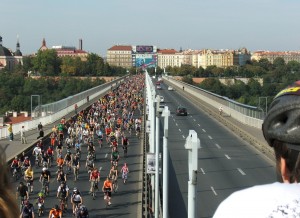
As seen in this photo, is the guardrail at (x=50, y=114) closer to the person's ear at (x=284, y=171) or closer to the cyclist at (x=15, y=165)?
the cyclist at (x=15, y=165)

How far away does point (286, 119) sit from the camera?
2035 millimetres

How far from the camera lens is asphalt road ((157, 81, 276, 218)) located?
75.2 feet

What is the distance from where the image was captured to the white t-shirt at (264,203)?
1.79 m

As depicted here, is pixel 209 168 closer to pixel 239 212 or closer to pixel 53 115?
pixel 53 115

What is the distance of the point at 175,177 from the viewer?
28.3 meters

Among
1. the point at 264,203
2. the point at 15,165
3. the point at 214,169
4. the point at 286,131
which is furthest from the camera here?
the point at 214,169

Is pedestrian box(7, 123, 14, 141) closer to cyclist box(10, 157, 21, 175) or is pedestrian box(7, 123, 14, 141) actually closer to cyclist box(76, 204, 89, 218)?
cyclist box(10, 157, 21, 175)

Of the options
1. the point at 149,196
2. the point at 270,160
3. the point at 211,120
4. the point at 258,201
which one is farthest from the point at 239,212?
the point at 211,120

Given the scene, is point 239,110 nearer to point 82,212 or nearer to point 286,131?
point 82,212

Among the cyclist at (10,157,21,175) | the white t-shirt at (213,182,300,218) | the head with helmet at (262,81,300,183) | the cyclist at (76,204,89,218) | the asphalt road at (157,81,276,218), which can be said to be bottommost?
the asphalt road at (157,81,276,218)

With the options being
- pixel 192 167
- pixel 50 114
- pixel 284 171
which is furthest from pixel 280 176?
pixel 50 114

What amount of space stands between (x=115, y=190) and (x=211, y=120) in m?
35.2

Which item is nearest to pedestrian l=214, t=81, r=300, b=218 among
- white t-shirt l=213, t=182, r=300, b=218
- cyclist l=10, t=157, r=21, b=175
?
white t-shirt l=213, t=182, r=300, b=218

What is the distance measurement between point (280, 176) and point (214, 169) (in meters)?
28.8
